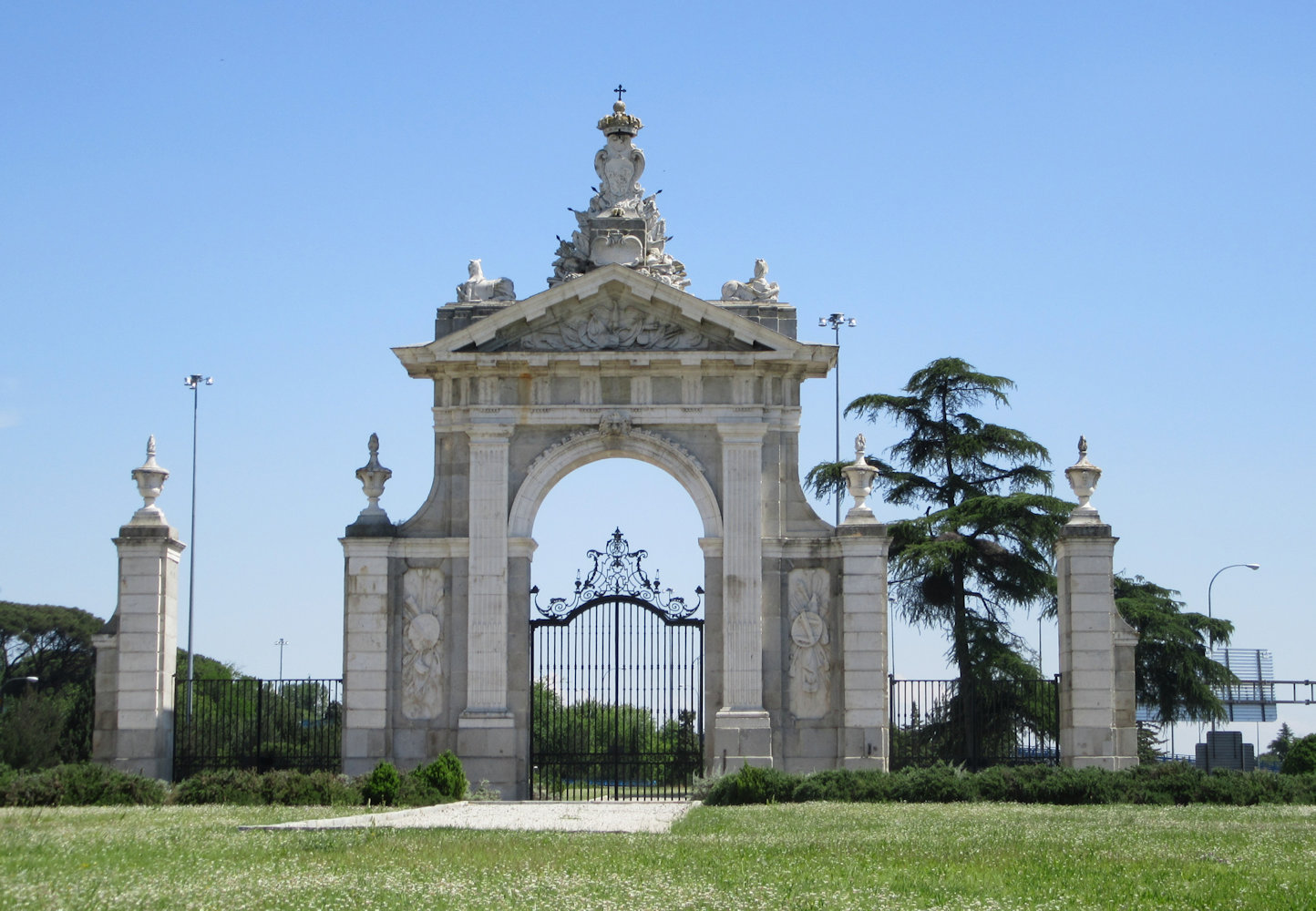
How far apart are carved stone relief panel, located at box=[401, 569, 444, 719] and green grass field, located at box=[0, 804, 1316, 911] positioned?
7.17m

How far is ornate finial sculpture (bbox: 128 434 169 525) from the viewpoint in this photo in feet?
96.7

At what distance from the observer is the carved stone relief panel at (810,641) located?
2870 centimetres

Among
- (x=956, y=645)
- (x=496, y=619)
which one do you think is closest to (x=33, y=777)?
(x=496, y=619)

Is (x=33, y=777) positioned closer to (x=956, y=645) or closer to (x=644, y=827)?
(x=644, y=827)

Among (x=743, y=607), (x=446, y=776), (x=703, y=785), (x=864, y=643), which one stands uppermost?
(x=743, y=607)

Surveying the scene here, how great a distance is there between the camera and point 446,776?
2644 centimetres

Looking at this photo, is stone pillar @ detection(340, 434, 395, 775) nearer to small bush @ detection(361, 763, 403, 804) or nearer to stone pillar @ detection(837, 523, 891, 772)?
small bush @ detection(361, 763, 403, 804)

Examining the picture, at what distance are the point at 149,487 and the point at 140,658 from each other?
9.63 feet

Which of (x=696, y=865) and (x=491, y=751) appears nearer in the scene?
(x=696, y=865)

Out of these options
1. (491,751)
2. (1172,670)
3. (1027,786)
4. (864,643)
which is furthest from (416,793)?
(1172,670)

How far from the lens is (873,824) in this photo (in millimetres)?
20531

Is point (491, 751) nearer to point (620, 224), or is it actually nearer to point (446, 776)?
point (446, 776)

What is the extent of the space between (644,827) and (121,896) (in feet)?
27.4

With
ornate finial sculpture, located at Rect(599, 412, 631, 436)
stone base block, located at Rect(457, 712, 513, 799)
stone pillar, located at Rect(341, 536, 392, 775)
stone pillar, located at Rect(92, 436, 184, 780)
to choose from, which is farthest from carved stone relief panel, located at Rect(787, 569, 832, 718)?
stone pillar, located at Rect(92, 436, 184, 780)
